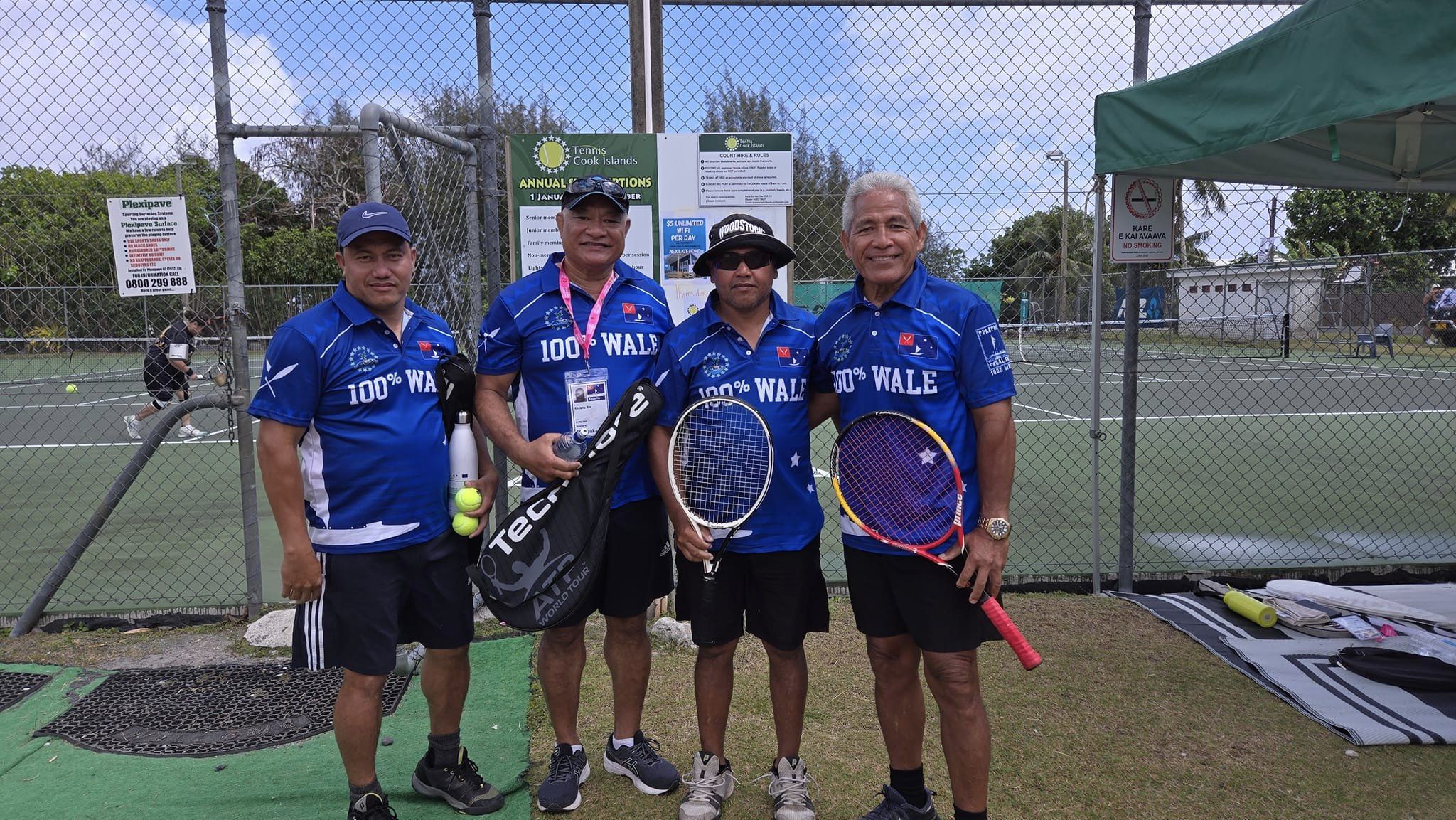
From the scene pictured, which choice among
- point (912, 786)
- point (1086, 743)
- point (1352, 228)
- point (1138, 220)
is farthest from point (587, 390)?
point (1352, 228)

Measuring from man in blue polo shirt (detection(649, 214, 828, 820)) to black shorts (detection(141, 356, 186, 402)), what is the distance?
10.3m

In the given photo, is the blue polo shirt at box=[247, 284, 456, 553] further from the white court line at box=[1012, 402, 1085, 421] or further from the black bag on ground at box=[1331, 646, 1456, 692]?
the white court line at box=[1012, 402, 1085, 421]

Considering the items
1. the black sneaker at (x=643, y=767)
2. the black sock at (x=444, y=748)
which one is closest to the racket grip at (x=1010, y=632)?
the black sneaker at (x=643, y=767)

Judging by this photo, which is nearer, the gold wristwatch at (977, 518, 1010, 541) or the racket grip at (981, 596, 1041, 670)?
the racket grip at (981, 596, 1041, 670)

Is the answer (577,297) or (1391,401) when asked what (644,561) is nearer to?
(577,297)

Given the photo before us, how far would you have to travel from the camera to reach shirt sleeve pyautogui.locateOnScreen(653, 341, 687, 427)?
10.7 feet

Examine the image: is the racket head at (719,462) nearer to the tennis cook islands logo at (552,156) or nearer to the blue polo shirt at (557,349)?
the blue polo shirt at (557,349)

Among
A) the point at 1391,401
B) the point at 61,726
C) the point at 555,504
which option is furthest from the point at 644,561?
the point at 1391,401

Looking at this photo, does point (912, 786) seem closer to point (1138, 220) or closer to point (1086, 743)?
point (1086, 743)

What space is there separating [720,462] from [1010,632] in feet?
3.59

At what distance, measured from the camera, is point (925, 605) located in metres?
2.98

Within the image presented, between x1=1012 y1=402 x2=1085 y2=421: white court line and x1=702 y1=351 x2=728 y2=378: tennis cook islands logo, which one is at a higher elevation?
x1=702 y1=351 x2=728 y2=378: tennis cook islands logo

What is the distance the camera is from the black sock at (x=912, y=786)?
321 centimetres

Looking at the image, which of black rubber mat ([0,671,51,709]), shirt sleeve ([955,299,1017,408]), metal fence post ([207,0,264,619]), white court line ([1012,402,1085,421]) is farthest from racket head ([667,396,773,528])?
white court line ([1012,402,1085,421])
